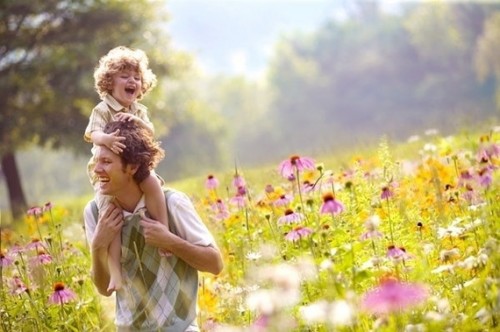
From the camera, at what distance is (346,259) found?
2920 mm

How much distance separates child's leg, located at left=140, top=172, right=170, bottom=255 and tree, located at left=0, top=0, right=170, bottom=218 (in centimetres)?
1191

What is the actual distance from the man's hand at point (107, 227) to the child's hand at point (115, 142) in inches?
11.0

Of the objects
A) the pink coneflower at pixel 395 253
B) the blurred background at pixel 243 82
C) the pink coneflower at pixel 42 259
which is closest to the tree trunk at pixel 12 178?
the blurred background at pixel 243 82

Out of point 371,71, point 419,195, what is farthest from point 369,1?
point 419,195

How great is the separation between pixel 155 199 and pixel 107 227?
0.78 ft

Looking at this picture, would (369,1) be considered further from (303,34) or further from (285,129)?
(285,129)

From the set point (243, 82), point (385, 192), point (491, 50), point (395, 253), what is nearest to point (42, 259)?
point (385, 192)

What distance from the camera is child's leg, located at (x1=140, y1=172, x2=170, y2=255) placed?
11.5 feet

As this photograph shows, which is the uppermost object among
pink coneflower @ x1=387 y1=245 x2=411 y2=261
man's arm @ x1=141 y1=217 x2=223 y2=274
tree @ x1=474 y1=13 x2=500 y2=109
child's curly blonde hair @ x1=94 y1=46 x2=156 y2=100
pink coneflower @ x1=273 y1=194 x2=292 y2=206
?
tree @ x1=474 y1=13 x2=500 y2=109

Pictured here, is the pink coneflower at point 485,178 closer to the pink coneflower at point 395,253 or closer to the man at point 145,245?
the pink coneflower at point 395,253

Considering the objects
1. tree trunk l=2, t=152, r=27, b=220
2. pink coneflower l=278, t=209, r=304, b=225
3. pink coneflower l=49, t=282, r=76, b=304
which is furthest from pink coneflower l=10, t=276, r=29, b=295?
tree trunk l=2, t=152, r=27, b=220

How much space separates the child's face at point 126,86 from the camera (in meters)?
4.35

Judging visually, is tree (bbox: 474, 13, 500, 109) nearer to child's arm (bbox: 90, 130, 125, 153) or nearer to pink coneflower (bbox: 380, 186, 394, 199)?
pink coneflower (bbox: 380, 186, 394, 199)

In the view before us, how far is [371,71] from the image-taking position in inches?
2056
